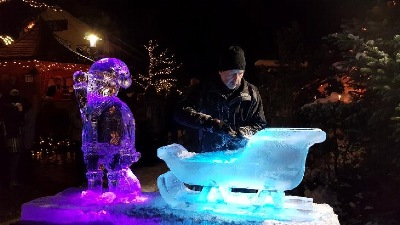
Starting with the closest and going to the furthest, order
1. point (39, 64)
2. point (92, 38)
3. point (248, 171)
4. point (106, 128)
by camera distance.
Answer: point (248, 171) → point (106, 128) → point (39, 64) → point (92, 38)

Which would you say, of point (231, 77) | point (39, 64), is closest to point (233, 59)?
point (231, 77)

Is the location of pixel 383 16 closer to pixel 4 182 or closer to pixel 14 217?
pixel 14 217

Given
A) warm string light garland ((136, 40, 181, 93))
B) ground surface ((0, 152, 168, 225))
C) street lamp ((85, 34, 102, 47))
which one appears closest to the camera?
ground surface ((0, 152, 168, 225))

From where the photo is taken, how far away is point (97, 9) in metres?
23.9

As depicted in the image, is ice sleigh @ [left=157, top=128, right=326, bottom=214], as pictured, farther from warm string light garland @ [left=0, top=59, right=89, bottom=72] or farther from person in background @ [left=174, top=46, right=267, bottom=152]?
warm string light garland @ [left=0, top=59, right=89, bottom=72]

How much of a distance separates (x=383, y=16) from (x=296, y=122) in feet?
7.13

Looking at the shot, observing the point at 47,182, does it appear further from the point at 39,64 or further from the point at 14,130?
the point at 39,64

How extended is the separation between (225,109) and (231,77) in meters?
0.25

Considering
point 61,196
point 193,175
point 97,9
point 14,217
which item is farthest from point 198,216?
point 97,9

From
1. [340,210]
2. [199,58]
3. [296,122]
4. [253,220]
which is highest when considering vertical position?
[199,58]

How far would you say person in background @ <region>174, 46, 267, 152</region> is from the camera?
300cm

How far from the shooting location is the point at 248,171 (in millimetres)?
2766

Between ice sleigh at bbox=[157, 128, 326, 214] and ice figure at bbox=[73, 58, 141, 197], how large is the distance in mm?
443

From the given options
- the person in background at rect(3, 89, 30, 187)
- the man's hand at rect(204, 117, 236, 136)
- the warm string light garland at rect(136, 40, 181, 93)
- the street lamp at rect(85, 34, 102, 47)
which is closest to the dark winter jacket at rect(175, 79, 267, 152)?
the man's hand at rect(204, 117, 236, 136)
